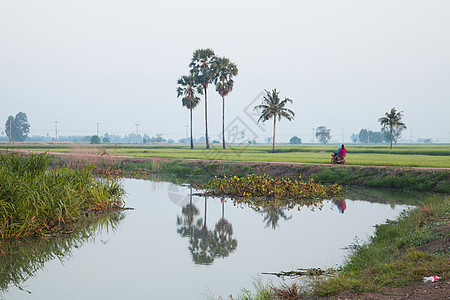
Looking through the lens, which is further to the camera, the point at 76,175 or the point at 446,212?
the point at 76,175

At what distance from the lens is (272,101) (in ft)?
230

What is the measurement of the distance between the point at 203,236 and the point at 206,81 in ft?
221

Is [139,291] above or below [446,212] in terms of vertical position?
below

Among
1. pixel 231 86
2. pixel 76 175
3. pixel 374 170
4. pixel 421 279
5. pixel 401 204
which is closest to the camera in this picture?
pixel 421 279

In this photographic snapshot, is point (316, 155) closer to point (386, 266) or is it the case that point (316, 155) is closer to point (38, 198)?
point (38, 198)

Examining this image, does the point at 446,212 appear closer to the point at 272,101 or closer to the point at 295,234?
the point at 295,234

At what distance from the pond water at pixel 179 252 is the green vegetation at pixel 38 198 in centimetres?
58

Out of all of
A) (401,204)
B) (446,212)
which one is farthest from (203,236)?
(401,204)

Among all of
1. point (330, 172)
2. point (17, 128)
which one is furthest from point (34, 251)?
point (17, 128)

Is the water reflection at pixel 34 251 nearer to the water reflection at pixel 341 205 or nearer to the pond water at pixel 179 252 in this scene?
the pond water at pixel 179 252

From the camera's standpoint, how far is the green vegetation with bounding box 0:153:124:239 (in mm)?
11266

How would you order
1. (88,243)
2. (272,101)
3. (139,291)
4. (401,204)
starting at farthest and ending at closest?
(272,101) → (401,204) → (88,243) → (139,291)

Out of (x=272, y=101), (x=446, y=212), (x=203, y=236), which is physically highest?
(x=272, y=101)

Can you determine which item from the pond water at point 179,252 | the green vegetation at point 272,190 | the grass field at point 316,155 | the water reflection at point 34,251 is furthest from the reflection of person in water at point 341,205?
the grass field at point 316,155
